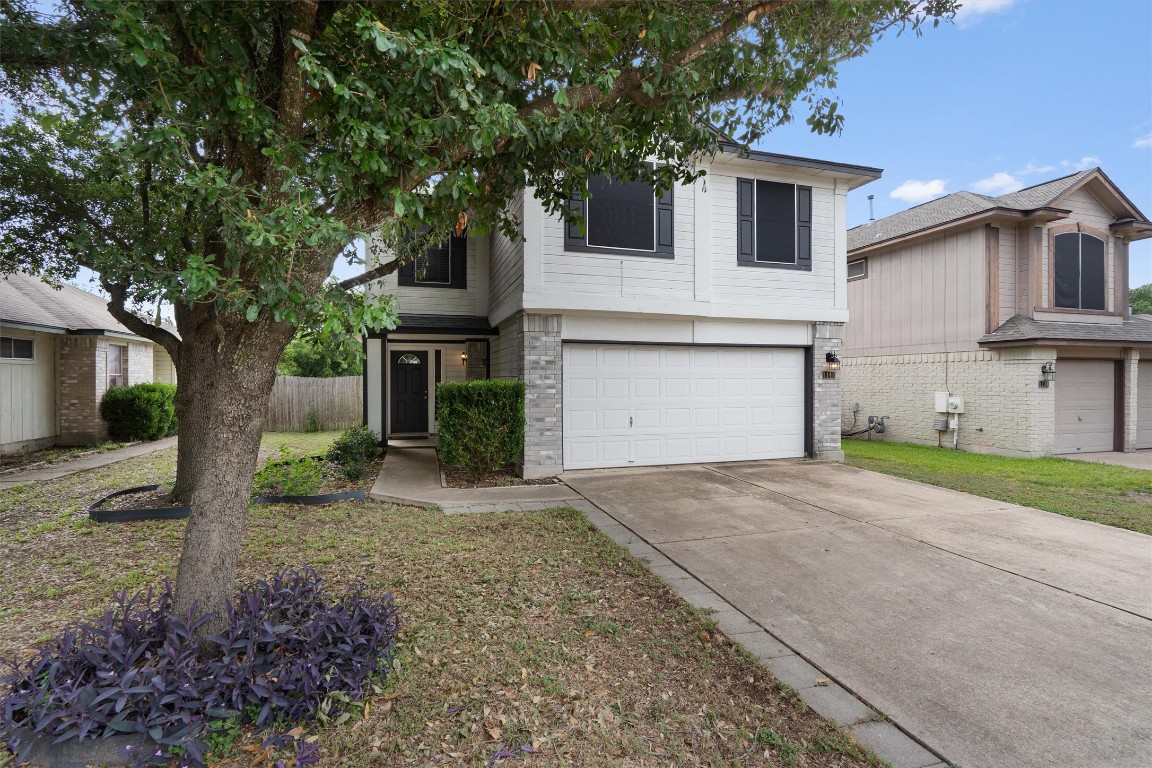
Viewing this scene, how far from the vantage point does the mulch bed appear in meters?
7.74

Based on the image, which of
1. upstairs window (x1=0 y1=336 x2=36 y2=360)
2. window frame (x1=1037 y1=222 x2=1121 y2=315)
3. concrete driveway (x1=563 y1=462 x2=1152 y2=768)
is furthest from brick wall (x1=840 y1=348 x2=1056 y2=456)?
upstairs window (x1=0 y1=336 x2=36 y2=360)

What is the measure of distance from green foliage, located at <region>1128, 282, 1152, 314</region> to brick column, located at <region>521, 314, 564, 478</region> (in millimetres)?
33823

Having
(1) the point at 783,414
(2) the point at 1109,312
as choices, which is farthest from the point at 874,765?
(2) the point at 1109,312

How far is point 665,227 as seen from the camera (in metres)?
8.73

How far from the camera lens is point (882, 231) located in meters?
14.7

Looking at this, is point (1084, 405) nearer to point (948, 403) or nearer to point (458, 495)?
point (948, 403)

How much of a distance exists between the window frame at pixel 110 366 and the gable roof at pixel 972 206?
19.2m

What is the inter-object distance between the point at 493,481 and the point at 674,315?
3.90m

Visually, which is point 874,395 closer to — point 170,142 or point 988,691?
point 988,691

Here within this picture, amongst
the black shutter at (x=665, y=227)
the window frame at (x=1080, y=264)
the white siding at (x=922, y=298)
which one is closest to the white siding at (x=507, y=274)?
the black shutter at (x=665, y=227)

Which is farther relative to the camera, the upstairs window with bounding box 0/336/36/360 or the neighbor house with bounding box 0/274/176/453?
the neighbor house with bounding box 0/274/176/453

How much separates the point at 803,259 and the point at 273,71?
8.67m

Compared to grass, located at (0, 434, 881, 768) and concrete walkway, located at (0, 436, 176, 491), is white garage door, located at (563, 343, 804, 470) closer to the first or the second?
grass, located at (0, 434, 881, 768)

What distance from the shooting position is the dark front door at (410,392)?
12.7 m
